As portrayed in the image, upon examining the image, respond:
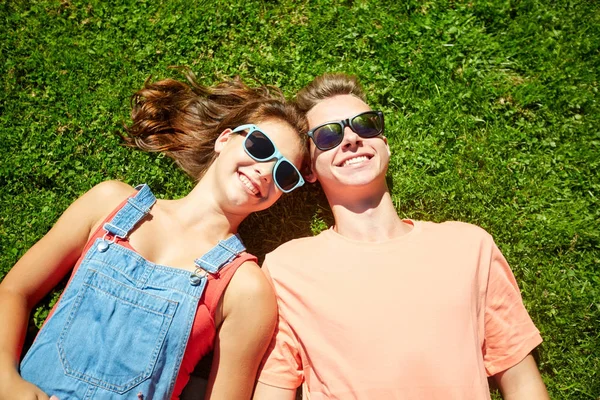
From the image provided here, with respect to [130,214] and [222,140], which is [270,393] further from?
[222,140]

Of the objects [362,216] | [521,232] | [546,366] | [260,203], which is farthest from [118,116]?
[546,366]

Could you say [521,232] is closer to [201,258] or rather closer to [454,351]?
[454,351]

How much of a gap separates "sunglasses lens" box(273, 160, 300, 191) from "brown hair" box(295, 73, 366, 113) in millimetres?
700

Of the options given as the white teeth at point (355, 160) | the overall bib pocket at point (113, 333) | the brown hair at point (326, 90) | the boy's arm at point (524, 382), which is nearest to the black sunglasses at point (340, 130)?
the white teeth at point (355, 160)

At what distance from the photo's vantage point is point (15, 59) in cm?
458

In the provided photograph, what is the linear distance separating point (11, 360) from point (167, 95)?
2578 millimetres

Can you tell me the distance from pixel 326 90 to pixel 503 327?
2.48 meters

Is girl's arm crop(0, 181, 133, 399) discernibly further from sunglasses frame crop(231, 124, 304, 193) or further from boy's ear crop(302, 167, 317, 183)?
boy's ear crop(302, 167, 317, 183)

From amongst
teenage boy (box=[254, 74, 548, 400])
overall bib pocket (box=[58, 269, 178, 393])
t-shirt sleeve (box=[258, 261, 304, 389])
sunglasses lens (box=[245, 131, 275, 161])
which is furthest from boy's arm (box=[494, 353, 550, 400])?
overall bib pocket (box=[58, 269, 178, 393])

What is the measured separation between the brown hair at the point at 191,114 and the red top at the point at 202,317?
1021mm

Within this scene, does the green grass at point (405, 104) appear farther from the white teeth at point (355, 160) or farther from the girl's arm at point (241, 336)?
the girl's arm at point (241, 336)

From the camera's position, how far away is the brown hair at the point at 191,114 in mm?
4199

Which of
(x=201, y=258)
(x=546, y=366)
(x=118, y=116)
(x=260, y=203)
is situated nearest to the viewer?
(x=201, y=258)

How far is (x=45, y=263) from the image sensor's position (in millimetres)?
3582
